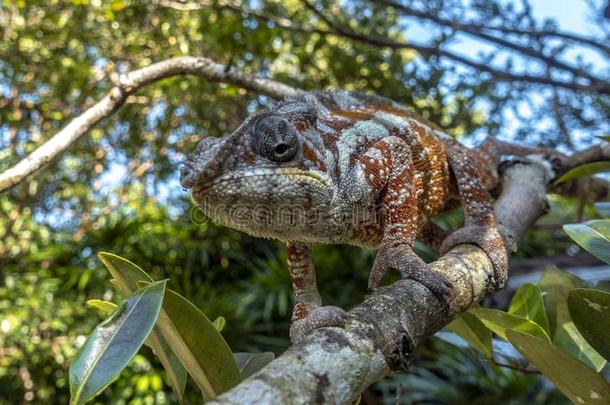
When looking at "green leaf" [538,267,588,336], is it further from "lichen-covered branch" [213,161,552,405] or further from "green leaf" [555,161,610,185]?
"green leaf" [555,161,610,185]

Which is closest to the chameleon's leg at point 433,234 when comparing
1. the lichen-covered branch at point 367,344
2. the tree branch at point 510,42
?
the lichen-covered branch at point 367,344

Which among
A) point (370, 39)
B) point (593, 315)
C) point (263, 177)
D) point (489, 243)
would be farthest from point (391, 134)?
point (370, 39)

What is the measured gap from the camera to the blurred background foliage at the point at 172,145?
9.77 ft

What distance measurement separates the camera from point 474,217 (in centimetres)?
146

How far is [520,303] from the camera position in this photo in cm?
143

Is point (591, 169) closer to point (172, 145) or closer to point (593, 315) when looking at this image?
point (593, 315)

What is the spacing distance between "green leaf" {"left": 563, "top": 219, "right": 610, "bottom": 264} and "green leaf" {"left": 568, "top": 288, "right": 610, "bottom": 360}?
0.33ft

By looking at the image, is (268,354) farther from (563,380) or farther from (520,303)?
(520,303)

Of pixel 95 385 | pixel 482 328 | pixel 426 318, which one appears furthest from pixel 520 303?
pixel 95 385

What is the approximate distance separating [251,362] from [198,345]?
0.69 feet

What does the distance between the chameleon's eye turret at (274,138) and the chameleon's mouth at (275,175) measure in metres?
0.02

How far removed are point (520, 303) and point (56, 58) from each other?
113 inches

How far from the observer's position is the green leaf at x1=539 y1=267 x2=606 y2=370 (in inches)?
51.5

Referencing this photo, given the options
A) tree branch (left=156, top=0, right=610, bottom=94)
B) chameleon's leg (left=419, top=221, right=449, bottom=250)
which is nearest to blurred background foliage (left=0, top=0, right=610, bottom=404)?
tree branch (left=156, top=0, right=610, bottom=94)
